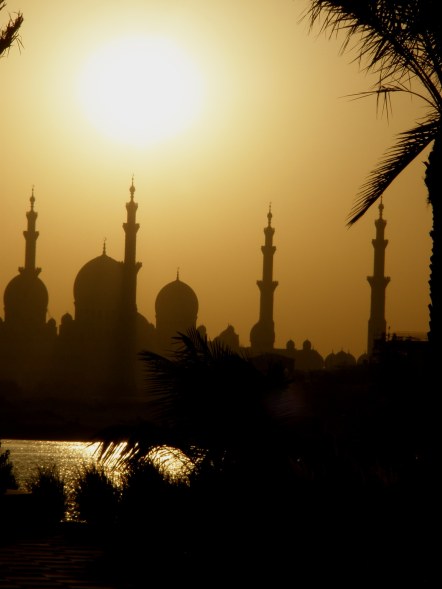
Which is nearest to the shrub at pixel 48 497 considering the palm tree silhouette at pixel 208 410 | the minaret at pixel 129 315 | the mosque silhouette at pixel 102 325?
the palm tree silhouette at pixel 208 410

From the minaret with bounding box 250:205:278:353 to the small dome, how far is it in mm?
6734

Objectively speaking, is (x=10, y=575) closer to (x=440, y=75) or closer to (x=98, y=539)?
(x=98, y=539)

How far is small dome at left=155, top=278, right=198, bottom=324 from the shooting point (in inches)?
4934

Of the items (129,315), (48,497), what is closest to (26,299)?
(129,315)

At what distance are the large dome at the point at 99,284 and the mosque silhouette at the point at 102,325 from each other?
0.31 feet

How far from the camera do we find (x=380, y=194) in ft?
43.2

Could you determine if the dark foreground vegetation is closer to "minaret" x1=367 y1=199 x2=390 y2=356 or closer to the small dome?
"minaret" x1=367 y1=199 x2=390 y2=356

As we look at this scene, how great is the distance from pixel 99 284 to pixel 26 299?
13.3 m

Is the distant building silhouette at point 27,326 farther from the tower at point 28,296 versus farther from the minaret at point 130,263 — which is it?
the minaret at point 130,263

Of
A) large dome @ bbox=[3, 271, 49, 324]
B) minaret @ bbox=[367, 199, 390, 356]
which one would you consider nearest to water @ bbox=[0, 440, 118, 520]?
large dome @ bbox=[3, 271, 49, 324]

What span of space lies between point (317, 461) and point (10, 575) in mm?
2440

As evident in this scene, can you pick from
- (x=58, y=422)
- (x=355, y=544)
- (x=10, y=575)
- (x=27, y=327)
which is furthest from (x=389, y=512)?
(x=27, y=327)

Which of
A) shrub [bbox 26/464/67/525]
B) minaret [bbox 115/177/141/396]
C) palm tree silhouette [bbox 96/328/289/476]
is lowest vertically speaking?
shrub [bbox 26/464/67/525]

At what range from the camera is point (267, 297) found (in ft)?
384
